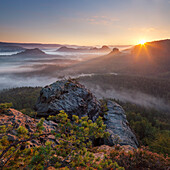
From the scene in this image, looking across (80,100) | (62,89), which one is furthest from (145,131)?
(62,89)

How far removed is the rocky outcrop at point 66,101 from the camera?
19.0 metres

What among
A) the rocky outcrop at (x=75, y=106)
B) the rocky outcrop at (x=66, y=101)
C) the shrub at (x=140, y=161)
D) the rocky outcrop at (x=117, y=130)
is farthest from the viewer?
the rocky outcrop at (x=66, y=101)

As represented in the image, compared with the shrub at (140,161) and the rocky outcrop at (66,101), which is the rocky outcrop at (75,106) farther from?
the shrub at (140,161)

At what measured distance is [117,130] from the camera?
21.4 m

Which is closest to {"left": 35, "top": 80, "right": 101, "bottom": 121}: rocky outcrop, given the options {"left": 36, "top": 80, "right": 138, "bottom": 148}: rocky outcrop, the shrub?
{"left": 36, "top": 80, "right": 138, "bottom": 148}: rocky outcrop

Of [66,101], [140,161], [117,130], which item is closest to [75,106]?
[66,101]

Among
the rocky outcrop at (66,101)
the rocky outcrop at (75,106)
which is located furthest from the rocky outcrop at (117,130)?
the rocky outcrop at (66,101)

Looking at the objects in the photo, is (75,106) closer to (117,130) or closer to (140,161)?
(117,130)

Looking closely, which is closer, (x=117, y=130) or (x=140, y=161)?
(x=140, y=161)

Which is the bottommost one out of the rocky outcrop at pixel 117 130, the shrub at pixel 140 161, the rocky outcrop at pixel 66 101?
the rocky outcrop at pixel 117 130

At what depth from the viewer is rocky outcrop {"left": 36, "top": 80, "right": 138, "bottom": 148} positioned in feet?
61.5

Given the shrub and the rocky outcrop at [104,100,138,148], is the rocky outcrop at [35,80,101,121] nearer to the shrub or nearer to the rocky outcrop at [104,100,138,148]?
the rocky outcrop at [104,100,138,148]

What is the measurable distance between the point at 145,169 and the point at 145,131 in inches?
1929

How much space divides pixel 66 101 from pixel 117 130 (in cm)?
1130
